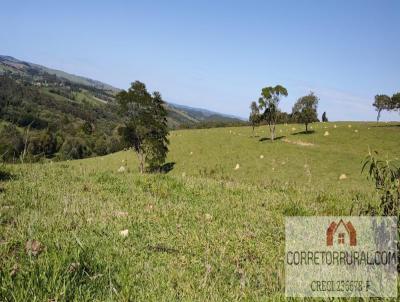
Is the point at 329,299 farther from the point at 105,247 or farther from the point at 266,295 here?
the point at 105,247

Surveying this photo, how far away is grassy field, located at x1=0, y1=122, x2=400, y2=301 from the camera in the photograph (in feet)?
11.2

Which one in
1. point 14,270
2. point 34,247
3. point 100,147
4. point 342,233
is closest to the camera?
point 14,270

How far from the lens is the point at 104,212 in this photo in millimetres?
6270

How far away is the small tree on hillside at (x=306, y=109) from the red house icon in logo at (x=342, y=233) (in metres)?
76.2

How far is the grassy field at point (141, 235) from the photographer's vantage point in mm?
3416

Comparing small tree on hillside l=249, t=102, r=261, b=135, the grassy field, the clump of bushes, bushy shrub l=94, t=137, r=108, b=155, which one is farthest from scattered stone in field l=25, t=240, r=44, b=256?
bushy shrub l=94, t=137, r=108, b=155

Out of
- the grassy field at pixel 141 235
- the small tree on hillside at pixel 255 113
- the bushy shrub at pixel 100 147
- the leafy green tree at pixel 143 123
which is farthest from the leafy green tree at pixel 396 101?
the bushy shrub at pixel 100 147

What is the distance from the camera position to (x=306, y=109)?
260ft

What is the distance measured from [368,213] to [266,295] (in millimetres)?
2903

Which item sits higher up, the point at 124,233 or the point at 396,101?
the point at 396,101

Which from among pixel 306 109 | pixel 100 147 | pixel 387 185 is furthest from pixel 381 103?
pixel 100 147

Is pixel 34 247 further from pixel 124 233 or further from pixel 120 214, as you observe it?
pixel 120 214

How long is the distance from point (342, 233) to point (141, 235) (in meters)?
3.08

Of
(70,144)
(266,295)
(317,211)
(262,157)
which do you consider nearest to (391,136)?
(262,157)
